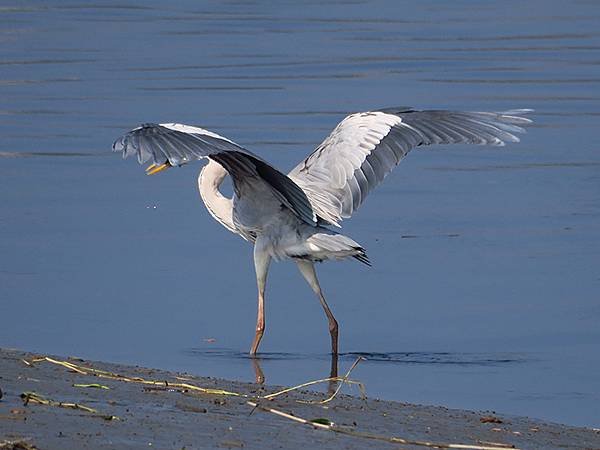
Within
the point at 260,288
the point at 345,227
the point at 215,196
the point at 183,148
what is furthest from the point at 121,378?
the point at 345,227

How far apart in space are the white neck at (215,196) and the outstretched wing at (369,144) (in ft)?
1.78

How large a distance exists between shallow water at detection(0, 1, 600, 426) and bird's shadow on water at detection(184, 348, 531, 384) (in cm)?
2

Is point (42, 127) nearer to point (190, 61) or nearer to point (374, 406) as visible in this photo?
point (190, 61)

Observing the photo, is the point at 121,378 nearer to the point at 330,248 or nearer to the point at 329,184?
the point at 330,248

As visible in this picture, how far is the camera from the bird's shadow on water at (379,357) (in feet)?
26.4

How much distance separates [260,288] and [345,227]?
2595 millimetres

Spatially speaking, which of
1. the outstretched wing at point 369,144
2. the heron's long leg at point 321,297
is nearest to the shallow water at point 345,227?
the heron's long leg at point 321,297

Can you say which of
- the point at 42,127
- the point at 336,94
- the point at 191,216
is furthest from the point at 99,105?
the point at 191,216

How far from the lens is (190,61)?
1900 centimetres

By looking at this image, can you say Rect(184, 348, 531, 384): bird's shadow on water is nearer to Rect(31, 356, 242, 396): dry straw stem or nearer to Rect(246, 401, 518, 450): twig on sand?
Rect(31, 356, 242, 396): dry straw stem

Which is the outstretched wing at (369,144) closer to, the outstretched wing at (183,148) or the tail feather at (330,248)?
the tail feather at (330,248)

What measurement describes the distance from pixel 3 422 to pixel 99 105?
10853 millimetres

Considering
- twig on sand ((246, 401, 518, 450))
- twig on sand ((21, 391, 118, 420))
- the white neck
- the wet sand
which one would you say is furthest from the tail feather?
twig on sand ((21, 391, 118, 420))

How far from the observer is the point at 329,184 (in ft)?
27.6
